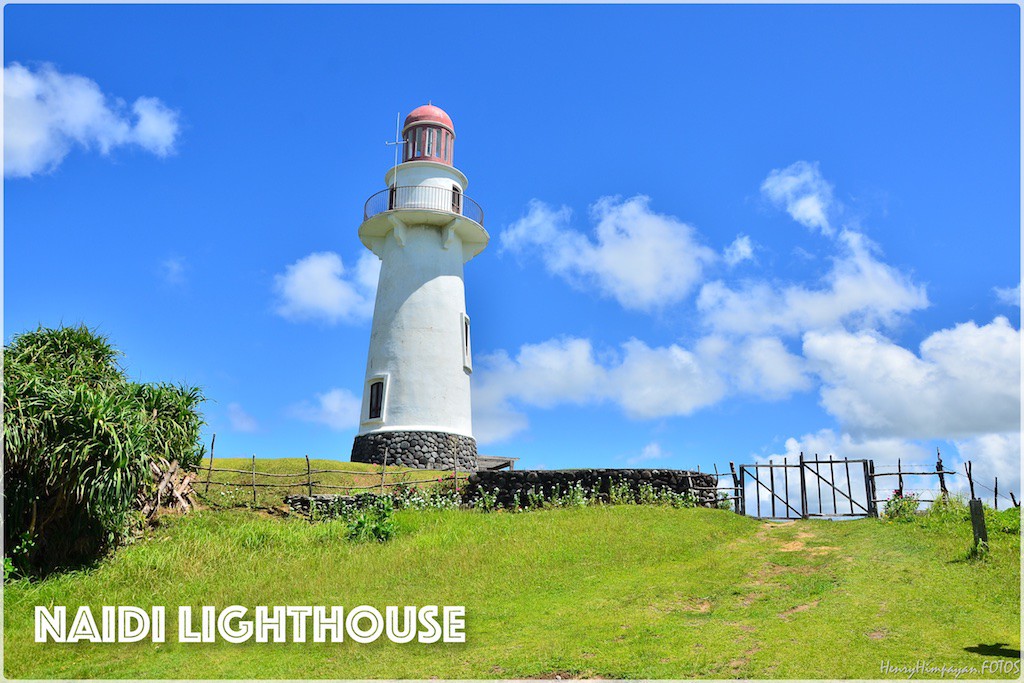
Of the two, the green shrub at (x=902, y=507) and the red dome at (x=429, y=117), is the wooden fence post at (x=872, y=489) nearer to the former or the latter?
the green shrub at (x=902, y=507)

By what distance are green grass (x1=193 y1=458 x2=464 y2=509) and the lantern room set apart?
11.2 metres

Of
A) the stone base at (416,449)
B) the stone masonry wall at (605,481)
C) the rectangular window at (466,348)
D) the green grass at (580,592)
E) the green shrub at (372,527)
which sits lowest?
the green grass at (580,592)

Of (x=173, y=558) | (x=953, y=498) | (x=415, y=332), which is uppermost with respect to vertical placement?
(x=415, y=332)

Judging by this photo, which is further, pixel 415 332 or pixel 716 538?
pixel 415 332

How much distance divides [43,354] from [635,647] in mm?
15463

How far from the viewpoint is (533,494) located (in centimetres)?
2222

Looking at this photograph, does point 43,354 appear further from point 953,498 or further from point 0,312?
point 953,498

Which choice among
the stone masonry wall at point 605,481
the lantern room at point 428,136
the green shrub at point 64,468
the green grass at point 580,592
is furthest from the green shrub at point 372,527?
the lantern room at point 428,136

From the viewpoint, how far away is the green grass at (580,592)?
385 inches

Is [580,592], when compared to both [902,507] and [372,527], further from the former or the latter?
[902,507]

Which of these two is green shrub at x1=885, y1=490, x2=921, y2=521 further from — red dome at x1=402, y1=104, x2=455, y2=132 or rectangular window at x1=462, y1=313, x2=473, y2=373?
red dome at x1=402, y1=104, x2=455, y2=132

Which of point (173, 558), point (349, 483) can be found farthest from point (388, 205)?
point (173, 558)

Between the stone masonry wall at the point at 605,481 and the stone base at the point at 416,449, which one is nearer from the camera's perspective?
the stone masonry wall at the point at 605,481

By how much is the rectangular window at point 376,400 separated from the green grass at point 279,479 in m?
1.97
